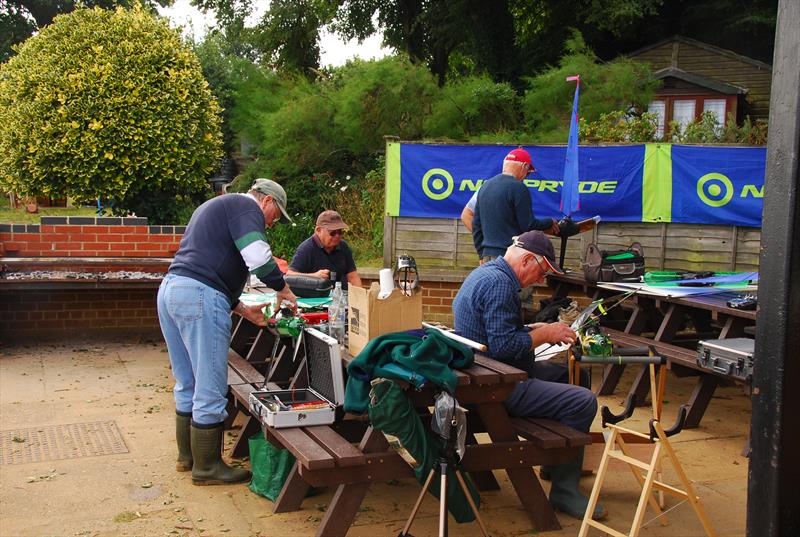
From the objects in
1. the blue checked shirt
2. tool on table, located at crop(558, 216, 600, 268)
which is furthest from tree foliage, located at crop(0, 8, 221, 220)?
the blue checked shirt

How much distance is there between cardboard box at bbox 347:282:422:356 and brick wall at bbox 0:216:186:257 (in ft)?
17.2

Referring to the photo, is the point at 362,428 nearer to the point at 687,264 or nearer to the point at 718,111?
the point at 687,264

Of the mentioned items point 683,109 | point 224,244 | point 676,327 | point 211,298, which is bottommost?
point 676,327

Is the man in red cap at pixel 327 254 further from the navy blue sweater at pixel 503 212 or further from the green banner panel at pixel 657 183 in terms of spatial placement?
the green banner panel at pixel 657 183

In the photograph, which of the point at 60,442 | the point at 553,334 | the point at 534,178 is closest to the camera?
the point at 553,334

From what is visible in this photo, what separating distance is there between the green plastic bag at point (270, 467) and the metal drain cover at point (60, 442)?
1.27m

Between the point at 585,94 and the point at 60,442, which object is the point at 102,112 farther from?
the point at 585,94

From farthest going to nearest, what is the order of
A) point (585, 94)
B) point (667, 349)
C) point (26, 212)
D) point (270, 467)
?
point (26, 212) < point (585, 94) < point (667, 349) < point (270, 467)

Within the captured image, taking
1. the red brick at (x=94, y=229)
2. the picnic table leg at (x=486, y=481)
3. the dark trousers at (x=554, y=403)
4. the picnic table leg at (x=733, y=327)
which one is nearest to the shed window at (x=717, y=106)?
the picnic table leg at (x=733, y=327)

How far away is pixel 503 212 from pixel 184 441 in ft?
11.3

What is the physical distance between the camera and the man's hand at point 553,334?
448 cm

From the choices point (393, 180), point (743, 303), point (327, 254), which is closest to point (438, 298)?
point (393, 180)

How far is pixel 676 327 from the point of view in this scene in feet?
22.4

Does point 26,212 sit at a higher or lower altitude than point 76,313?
higher
